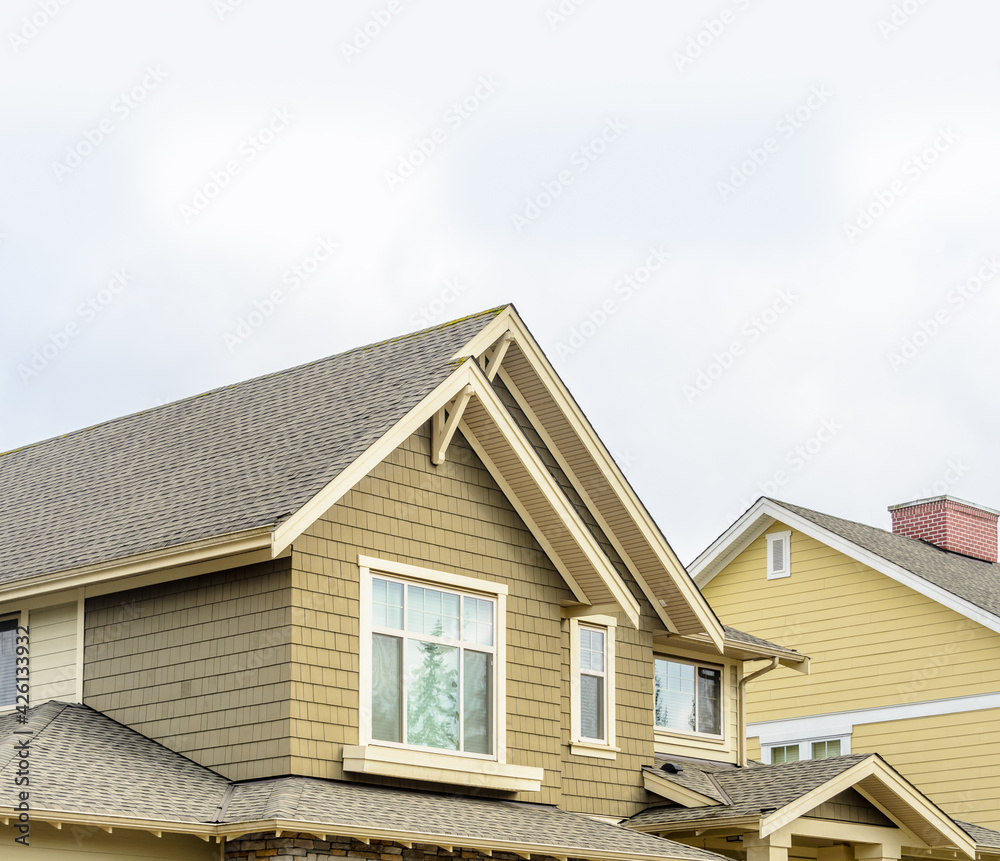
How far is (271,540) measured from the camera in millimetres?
13086

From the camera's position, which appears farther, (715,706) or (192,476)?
(715,706)

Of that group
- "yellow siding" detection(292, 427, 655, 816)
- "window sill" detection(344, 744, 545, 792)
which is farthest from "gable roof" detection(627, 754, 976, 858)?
"window sill" detection(344, 744, 545, 792)

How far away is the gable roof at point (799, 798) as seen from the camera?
15.9 meters

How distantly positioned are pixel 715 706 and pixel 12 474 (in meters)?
10.6

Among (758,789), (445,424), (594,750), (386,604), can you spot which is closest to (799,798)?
(758,789)

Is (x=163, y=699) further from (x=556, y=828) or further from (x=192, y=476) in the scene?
(x=556, y=828)

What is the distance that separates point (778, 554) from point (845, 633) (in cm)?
205

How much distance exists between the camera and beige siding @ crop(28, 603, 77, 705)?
1538 centimetres

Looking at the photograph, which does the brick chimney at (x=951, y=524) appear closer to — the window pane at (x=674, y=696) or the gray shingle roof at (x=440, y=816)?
the window pane at (x=674, y=696)

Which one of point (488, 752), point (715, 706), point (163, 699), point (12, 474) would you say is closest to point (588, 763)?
point (488, 752)

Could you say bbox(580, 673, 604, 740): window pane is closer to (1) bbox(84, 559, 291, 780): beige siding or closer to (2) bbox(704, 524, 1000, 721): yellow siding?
(1) bbox(84, 559, 291, 780): beige siding

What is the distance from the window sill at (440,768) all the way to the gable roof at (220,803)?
208mm

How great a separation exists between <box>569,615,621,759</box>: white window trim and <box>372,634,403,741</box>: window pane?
3031mm

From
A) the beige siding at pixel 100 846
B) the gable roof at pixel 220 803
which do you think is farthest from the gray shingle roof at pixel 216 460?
the beige siding at pixel 100 846
